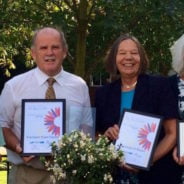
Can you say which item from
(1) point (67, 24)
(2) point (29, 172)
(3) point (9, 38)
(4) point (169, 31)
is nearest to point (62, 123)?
(2) point (29, 172)

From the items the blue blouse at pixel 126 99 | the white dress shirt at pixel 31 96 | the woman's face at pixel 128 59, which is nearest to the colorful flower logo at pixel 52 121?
Result: the white dress shirt at pixel 31 96

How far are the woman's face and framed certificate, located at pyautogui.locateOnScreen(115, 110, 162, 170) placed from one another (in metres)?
0.40

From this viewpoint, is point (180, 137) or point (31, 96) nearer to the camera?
point (180, 137)

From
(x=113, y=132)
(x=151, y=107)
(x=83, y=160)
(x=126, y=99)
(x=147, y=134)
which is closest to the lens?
(x=83, y=160)

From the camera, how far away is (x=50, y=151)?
486 cm

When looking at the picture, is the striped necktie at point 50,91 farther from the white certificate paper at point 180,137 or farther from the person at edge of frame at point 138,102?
the white certificate paper at point 180,137

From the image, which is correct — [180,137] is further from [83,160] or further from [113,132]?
[83,160]

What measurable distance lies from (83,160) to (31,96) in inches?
36.8

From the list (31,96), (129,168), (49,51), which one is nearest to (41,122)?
(31,96)

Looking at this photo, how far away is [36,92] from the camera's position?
5.06 metres

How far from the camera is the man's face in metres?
5.01

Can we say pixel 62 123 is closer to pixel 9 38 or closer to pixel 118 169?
pixel 118 169

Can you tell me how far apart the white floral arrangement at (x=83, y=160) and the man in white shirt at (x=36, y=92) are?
1.87 feet

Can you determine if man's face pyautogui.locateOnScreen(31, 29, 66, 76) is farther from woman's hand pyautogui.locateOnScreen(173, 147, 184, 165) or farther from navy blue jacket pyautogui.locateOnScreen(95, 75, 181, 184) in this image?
woman's hand pyautogui.locateOnScreen(173, 147, 184, 165)
